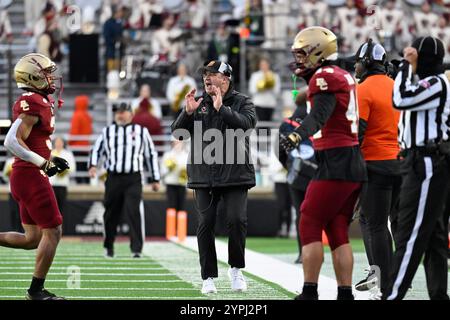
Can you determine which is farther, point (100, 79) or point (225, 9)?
point (225, 9)

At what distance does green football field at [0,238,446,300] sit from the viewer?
8594 millimetres

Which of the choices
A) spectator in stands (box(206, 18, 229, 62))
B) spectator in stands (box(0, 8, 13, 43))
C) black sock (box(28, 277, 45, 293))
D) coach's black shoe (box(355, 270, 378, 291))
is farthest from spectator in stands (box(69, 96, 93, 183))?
black sock (box(28, 277, 45, 293))

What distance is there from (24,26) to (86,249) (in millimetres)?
9513

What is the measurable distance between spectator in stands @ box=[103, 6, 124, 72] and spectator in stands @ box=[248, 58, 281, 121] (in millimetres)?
2253

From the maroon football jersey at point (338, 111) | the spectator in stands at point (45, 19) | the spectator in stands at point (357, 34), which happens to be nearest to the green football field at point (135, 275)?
the maroon football jersey at point (338, 111)

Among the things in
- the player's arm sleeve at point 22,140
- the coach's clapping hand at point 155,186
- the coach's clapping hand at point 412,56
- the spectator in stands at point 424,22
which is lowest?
the coach's clapping hand at point 155,186

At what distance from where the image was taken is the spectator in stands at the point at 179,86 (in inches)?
752

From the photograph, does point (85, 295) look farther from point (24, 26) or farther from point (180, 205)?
point (24, 26)

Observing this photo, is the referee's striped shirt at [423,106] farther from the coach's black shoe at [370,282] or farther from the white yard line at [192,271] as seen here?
the white yard line at [192,271]

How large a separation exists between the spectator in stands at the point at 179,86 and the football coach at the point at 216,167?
10.2 metres

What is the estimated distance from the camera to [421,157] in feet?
23.1

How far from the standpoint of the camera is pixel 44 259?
7.83 metres

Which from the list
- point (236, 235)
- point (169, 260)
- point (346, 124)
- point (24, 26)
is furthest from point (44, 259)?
point (24, 26)

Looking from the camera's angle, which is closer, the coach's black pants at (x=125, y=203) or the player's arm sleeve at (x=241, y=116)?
the player's arm sleeve at (x=241, y=116)
